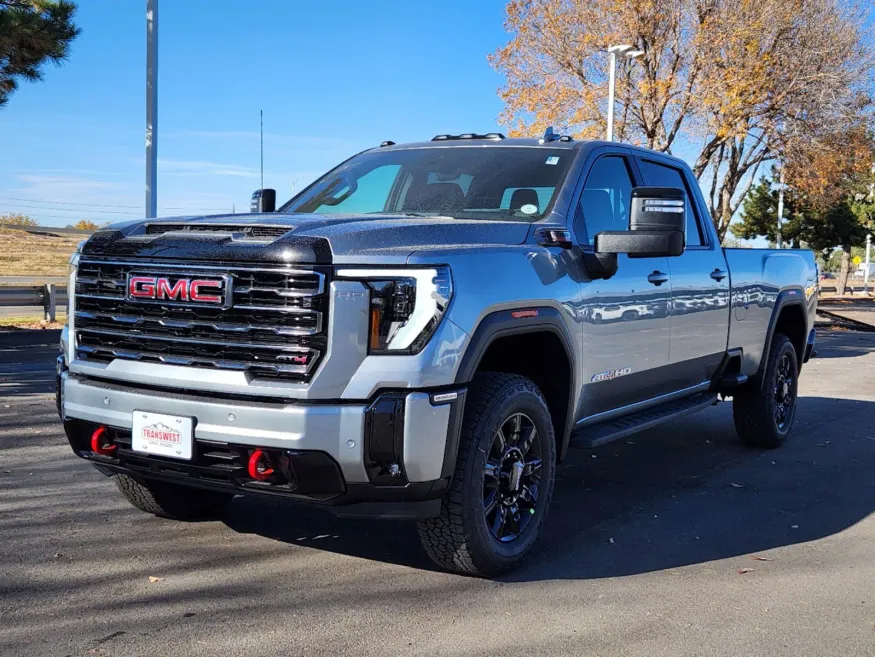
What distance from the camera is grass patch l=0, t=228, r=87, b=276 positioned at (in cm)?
3130

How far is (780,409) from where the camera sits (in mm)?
7551

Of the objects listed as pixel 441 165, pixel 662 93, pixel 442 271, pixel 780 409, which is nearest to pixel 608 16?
pixel 662 93

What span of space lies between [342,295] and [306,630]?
1.24 metres

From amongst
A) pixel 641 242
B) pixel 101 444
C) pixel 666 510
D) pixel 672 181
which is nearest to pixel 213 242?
pixel 101 444

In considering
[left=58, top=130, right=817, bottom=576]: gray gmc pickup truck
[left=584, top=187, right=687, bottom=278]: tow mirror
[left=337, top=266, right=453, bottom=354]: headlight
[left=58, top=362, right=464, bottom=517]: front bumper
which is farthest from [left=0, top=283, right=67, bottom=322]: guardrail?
[left=337, top=266, right=453, bottom=354]: headlight

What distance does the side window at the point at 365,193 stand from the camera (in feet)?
17.6

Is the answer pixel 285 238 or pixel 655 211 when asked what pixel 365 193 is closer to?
pixel 655 211

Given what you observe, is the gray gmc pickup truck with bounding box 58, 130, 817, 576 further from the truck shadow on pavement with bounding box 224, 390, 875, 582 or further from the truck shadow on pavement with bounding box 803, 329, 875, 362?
the truck shadow on pavement with bounding box 803, 329, 875, 362

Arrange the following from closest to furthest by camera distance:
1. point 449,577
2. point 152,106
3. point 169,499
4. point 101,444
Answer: point 101,444, point 449,577, point 169,499, point 152,106

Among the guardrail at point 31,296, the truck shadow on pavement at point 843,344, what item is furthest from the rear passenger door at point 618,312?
the guardrail at point 31,296

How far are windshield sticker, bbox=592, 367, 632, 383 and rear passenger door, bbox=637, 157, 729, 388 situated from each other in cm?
62

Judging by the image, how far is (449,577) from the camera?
415cm

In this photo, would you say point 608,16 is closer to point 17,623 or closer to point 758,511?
point 758,511

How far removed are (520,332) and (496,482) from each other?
0.66 metres
